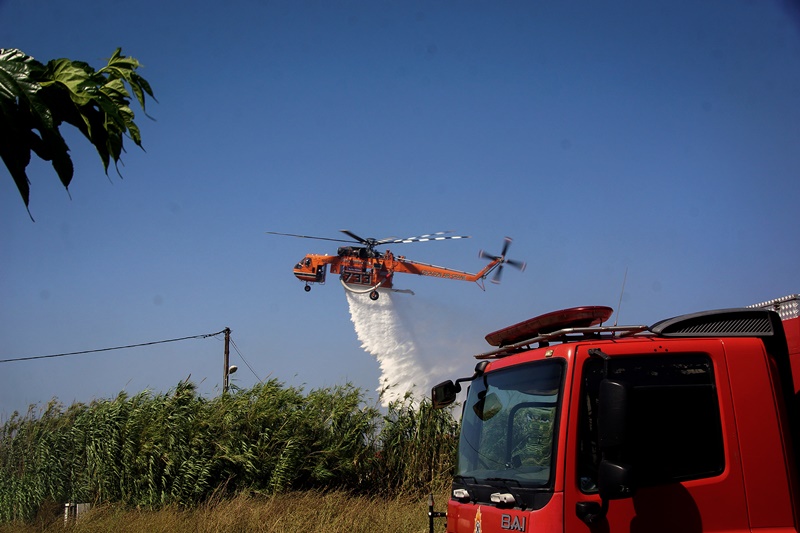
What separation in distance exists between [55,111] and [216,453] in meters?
14.2

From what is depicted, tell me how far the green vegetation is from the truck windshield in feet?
28.2

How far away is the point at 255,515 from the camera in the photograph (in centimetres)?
1197

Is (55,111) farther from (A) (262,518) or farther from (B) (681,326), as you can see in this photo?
(A) (262,518)

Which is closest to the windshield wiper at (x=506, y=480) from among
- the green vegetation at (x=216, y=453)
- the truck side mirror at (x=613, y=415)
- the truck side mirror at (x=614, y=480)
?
the truck side mirror at (x=614, y=480)

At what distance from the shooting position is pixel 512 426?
5.07 meters

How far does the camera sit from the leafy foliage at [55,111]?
213cm

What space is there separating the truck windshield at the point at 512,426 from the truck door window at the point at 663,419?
0.21 m

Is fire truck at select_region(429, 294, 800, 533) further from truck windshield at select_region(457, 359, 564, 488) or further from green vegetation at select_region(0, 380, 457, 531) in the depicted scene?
green vegetation at select_region(0, 380, 457, 531)

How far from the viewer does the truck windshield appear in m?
4.49

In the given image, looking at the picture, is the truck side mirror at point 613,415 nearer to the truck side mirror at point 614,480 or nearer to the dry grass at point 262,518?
the truck side mirror at point 614,480

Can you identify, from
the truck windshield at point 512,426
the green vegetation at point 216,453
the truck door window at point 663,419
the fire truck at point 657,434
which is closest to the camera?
the fire truck at point 657,434

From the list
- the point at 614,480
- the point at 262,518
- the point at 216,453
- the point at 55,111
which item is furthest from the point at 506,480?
the point at 216,453

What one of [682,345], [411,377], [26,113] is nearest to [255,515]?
[682,345]

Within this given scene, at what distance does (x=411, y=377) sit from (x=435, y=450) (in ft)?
80.6
